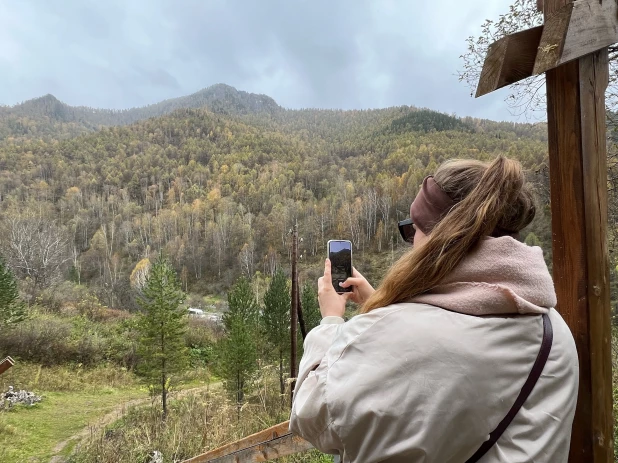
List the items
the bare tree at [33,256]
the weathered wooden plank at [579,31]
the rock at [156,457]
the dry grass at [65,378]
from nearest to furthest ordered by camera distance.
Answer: the weathered wooden plank at [579,31], the rock at [156,457], the dry grass at [65,378], the bare tree at [33,256]

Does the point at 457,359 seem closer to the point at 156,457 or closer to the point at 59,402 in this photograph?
the point at 156,457

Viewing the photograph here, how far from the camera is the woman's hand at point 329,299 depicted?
1.09 m

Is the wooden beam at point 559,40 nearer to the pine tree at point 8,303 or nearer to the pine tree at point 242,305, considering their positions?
the pine tree at point 242,305

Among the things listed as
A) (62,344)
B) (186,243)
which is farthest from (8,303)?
(186,243)

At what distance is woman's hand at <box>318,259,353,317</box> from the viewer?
3.58 ft

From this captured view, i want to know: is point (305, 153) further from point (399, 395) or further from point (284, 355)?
point (399, 395)

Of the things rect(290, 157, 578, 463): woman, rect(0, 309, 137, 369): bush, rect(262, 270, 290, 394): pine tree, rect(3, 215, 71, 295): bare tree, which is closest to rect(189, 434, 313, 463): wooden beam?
rect(290, 157, 578, 463): woman

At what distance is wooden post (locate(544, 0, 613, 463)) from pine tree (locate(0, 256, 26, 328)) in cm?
1999

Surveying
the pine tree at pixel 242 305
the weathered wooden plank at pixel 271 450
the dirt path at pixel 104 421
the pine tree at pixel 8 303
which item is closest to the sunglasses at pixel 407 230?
the weathered wooden plank at pixel 271 450

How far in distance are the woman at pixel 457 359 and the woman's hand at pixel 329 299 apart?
0.20 metres

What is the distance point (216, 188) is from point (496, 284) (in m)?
92.1

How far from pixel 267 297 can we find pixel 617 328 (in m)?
14.8

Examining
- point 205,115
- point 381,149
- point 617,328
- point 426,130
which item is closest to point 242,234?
point 381,149

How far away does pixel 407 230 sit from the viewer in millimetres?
1108
